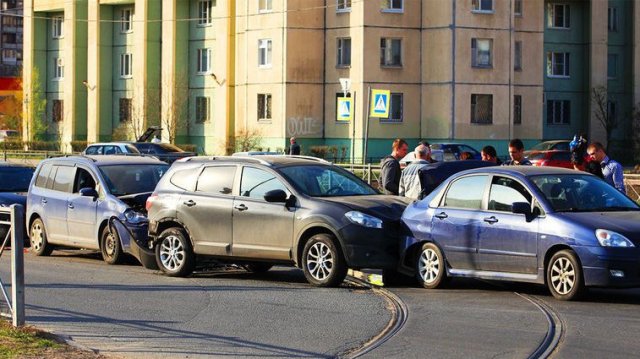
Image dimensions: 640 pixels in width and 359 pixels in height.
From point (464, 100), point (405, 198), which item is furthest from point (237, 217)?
point (464, 100)

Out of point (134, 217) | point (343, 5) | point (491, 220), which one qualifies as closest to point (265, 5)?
point (343, 5)

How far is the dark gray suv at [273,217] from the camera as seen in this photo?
15.7 metres

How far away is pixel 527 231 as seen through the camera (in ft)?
47.3

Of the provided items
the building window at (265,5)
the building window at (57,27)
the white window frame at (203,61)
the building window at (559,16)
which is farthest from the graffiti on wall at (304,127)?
the building window at (57,27)

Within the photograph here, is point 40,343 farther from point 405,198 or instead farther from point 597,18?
point 597,18

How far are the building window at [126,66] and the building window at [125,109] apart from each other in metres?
1.51

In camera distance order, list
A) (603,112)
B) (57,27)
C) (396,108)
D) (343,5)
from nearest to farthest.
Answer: (396,108)
(343,5)
(603,112)
(57,27)

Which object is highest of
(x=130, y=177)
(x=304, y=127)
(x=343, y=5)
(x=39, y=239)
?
(x=343, y=5)

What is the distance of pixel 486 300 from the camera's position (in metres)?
14.4

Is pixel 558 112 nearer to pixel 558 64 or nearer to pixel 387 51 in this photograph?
pixel 558 64

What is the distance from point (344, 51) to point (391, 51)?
2.49 m

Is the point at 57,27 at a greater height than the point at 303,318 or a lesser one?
greater

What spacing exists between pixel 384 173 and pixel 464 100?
3842 centimetres

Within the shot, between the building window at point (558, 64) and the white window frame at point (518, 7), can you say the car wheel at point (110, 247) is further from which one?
the building window at point (558, 64)
